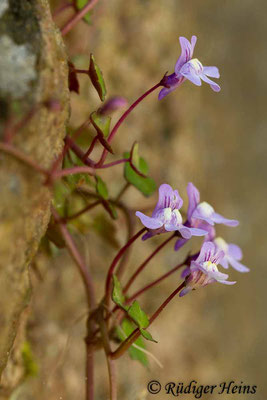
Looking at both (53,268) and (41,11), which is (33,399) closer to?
(53,268)

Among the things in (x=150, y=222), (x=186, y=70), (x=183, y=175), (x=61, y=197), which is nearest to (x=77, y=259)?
(x=61, y=197)

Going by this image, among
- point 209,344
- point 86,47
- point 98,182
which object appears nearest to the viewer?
point 98,182

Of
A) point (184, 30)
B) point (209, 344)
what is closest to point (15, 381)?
point (209, 344)

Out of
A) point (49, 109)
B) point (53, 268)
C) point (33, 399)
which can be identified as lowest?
point (33, 399)

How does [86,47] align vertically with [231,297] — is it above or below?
above

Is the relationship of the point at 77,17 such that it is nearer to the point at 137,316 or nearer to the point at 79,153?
the point at 79,153

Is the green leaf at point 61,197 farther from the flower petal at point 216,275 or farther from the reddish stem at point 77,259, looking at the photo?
the flower petal at point 216,275

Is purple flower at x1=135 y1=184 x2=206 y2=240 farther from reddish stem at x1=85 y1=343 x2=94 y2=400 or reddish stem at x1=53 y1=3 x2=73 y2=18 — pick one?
reddish stem at x1=53 y1=3 x2=73 y2=18

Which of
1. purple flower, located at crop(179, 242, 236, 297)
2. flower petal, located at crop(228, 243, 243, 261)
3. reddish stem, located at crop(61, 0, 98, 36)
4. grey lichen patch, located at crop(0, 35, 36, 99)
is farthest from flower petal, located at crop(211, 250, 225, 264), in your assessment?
reddish stem, located at crop(61, 0, 98, 36)
